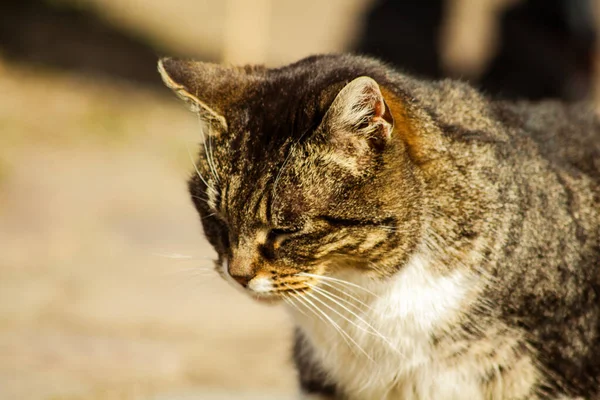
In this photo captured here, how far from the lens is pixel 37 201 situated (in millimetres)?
5938

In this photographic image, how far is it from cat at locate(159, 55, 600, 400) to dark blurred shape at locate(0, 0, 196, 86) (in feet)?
22.6

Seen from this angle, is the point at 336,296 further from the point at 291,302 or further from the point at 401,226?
the point at 401,226

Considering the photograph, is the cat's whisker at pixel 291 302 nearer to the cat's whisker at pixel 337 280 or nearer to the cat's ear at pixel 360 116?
the cat's whisker at pixel 337 280

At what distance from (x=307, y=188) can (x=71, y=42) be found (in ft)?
26.0

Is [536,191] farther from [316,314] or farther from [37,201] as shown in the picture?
[37,201]

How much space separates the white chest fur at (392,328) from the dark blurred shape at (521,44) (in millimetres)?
4959

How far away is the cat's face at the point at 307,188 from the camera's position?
94.7 inches

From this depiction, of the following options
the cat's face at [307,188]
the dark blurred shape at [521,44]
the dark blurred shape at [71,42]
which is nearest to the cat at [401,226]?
the cat's face at [307,188]

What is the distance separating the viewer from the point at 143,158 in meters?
7.55

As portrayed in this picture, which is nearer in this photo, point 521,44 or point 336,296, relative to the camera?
point 336,296

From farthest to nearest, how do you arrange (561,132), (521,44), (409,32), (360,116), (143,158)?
(409,32) → (521,44) → (143,158) → (561,132) → (360,116)

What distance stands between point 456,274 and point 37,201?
424 centimetres

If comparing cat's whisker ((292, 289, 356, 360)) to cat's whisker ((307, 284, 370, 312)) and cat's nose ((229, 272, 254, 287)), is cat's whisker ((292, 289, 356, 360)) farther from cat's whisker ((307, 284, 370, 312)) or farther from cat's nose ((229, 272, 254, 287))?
cat's nose ((229, 272, 254, 287))

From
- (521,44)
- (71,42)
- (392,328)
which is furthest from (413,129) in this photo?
(71,42)
